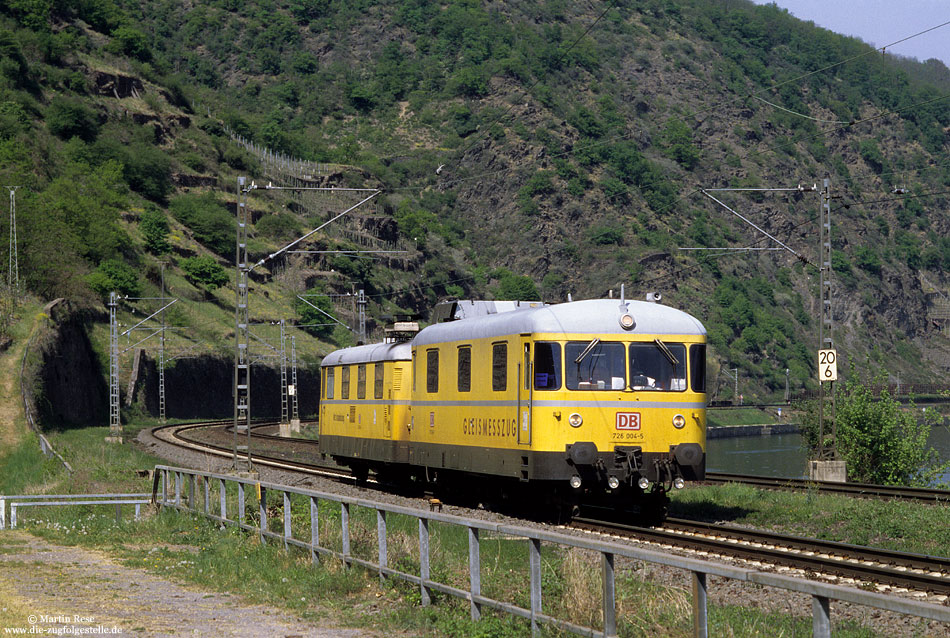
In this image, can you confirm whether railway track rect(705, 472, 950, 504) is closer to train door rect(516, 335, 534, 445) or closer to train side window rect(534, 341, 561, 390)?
train side window rect(534, 341, 561, 390)

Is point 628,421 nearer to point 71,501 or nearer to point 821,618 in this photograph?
point 71,501

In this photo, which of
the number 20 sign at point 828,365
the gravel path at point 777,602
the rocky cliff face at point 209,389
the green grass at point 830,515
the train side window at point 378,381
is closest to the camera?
the gravel path at point 777,602

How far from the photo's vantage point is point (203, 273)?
115 metres

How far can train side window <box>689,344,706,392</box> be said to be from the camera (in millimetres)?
20406

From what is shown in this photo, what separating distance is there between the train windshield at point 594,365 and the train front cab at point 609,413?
17mm

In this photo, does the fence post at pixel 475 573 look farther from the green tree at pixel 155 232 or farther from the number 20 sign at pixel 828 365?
the green tree at pixel 155 232

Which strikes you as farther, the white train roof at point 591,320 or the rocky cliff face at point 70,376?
the rocky cliff face at point 70,376

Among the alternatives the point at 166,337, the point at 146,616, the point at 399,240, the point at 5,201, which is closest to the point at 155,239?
the point at 166,337

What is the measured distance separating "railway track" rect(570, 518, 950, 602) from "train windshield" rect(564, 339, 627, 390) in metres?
2.34

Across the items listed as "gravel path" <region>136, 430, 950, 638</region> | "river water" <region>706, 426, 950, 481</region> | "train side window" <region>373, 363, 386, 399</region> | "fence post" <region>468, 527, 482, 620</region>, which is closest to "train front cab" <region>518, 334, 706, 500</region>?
"gravel path" <region>136, 430, 950, 638</region>

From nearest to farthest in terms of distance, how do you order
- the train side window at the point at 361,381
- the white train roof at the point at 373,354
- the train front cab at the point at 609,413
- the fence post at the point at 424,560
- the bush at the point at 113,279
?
the fence post at the point at 424,560 < the train front cab at the point at 609,413 < the white train roof at the point at 373,354 < the train side window at the point at 361,381 < the bush at the point at 113,279

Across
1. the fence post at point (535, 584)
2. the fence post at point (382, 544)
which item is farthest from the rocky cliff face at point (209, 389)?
the fence post at point (535, 584)

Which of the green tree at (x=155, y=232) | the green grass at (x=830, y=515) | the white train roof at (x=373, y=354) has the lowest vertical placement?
the green grass at (x=830, y=515)

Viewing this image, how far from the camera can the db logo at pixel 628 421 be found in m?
19.8
